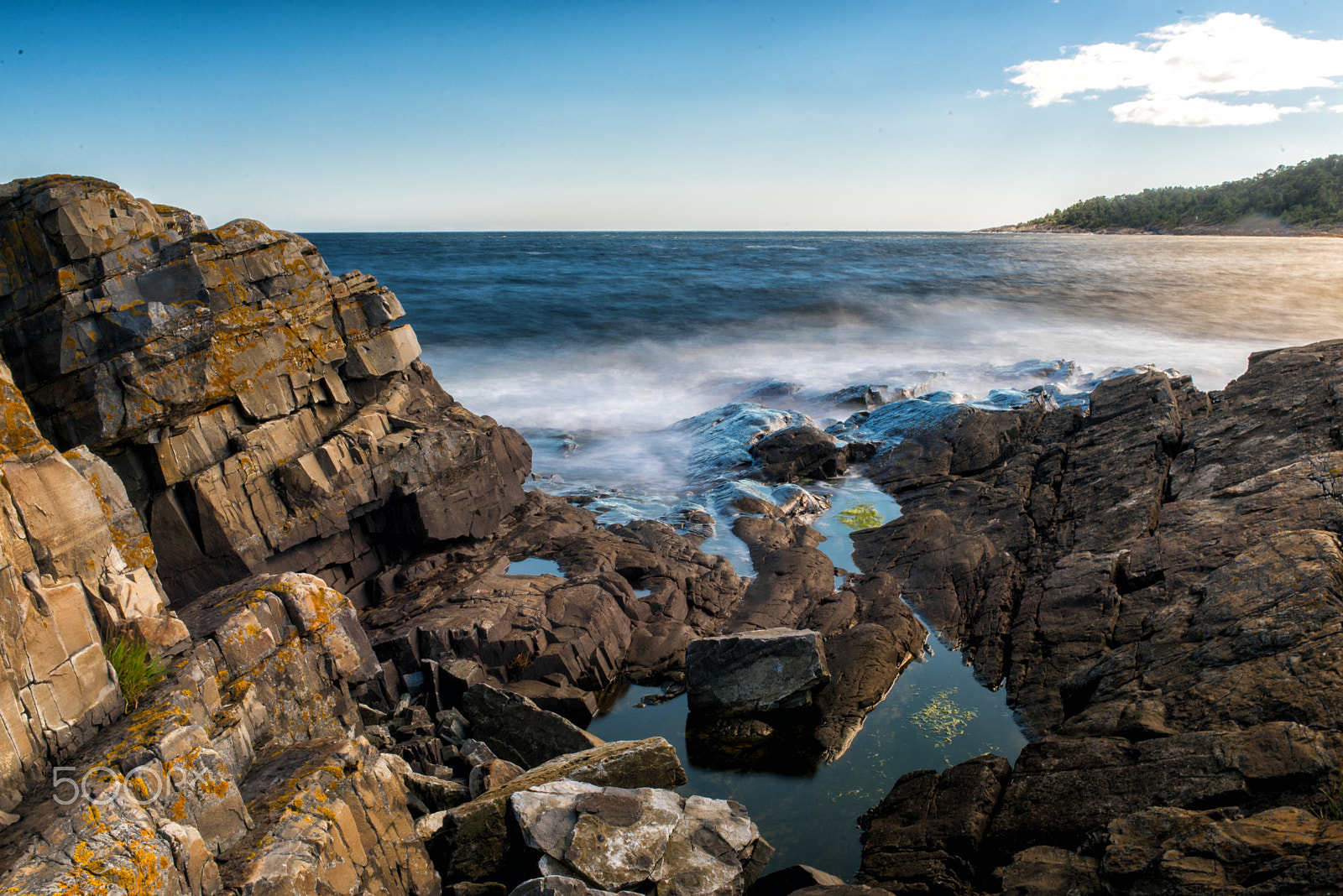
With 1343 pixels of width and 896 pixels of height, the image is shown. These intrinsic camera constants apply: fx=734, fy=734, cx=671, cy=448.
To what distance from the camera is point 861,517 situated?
1526 cm

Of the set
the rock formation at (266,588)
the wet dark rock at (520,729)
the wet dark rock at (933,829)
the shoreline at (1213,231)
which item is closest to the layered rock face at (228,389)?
the rock formation at (266,588)

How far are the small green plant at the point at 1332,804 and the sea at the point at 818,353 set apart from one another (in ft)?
11.3

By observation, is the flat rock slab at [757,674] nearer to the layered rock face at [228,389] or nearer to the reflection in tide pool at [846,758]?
the reflection in tide pool at [846,758]

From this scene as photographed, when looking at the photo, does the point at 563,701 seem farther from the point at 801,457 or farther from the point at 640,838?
the point at 801,457

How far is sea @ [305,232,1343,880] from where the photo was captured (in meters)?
8.48

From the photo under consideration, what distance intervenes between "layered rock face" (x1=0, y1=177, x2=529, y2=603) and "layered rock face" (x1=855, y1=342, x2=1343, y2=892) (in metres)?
8.36

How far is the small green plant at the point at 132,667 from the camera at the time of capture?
480 cm

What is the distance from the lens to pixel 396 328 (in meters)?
12.9

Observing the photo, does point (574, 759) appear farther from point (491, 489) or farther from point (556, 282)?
point (556, 282)

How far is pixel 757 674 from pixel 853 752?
1.38 meters

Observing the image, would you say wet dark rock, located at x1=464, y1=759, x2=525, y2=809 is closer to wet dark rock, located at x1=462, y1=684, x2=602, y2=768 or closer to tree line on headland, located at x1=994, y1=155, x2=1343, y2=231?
wet dark rock, located at x1=462, y1=684, x2=602, y2=768

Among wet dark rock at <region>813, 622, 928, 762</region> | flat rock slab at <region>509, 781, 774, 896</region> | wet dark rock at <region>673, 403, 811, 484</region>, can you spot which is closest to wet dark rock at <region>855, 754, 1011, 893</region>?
flat rock slab at <region>509, 781, 774, 896</region>

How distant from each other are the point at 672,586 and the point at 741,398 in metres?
16.5

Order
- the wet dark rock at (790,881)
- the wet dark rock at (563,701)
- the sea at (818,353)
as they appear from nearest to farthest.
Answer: the wet dark rock at (790,881), the sea at (818,353), the wet dark rock at (563,701)
